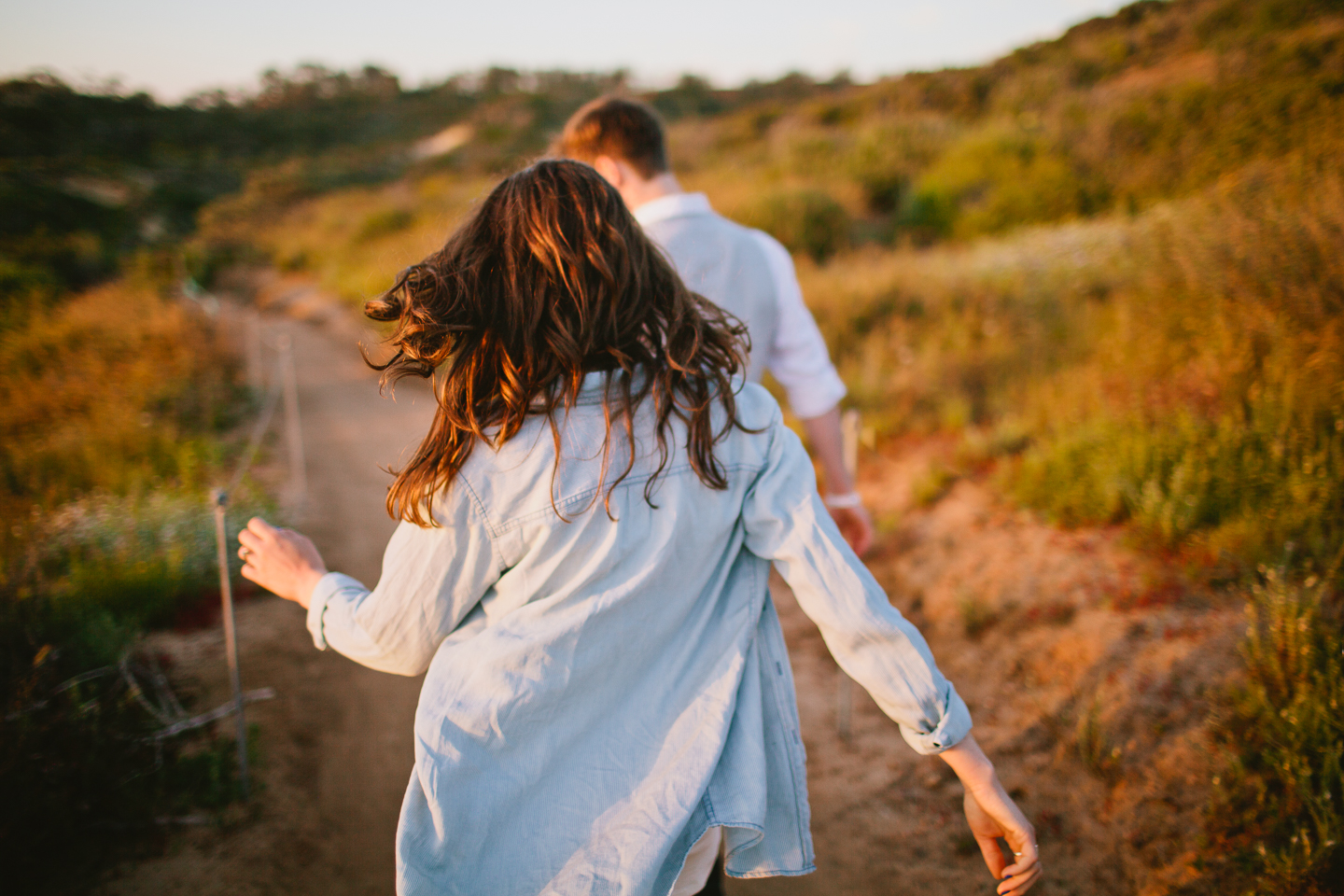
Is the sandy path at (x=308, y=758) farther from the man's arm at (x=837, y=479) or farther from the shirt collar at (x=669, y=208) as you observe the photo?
the man's arm at (x=837, y=479)

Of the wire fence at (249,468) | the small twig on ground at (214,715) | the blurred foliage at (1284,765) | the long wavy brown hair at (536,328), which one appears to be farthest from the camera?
the small twig on ground at (214,715)

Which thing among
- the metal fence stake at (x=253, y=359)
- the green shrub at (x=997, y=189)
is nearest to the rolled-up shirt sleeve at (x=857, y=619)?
the metal fence stake at (x=253, y=359)

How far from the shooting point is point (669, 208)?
2049mm

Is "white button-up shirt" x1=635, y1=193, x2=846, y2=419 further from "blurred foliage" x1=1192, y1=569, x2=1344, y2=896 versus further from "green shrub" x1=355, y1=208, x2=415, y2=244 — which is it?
"green shrub" x1=355, y1=208, x2=415, y2=244

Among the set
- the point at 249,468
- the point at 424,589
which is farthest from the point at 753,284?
the point at 249,468

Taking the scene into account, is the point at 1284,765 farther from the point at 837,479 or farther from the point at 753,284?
the point at 753,284

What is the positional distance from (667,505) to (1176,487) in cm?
318

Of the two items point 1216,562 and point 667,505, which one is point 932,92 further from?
point 667,505

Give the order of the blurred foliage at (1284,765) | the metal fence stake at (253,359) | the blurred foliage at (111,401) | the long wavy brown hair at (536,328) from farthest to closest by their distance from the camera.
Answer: the metal fence stake at (253,359), the blurred foliage at (111,401), the blurred foliage at (1284,765), the long wavy brown hair at (536,328)

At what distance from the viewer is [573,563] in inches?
44.9

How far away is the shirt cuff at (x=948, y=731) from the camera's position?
44.1 inches

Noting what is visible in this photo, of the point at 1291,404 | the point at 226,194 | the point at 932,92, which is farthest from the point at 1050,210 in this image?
the point at 226,194

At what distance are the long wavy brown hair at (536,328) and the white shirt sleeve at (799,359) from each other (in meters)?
1.15

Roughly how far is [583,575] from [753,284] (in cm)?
127
